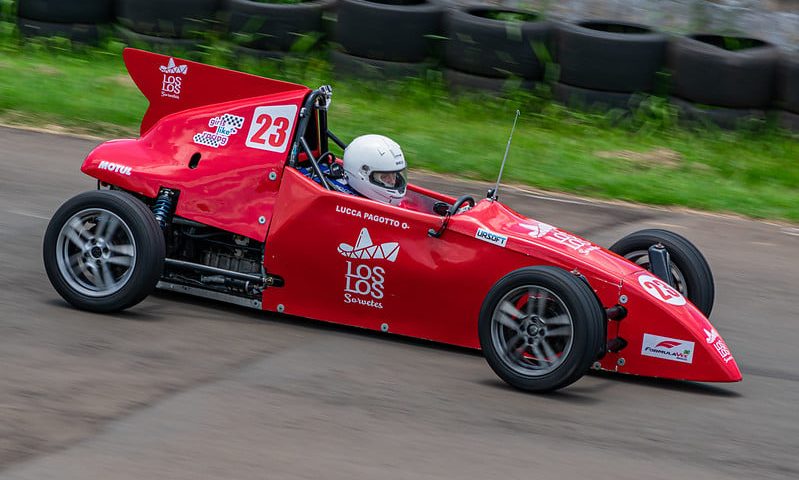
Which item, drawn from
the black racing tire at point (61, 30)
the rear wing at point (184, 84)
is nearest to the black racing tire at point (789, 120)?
the rear wing at point (184, 84)

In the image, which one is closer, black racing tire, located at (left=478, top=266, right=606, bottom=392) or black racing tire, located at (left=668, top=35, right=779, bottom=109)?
black racing tire, located at (left=478, top=266, right=606, bottom=392)

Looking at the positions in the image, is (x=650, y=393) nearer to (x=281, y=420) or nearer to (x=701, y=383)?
(x=701, y=383)

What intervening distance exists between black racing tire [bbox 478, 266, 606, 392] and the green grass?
16.4 ft

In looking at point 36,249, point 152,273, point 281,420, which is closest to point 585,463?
point 281,420

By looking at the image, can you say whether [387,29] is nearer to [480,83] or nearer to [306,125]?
[480,83]

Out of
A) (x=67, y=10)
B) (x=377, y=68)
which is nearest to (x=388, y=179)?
(x=377, y=68)

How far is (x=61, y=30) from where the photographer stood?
13.8m

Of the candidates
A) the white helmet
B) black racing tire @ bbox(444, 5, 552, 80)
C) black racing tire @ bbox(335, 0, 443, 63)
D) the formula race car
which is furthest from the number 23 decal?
black racing tire @ bbox(444, 5, 552, 80)

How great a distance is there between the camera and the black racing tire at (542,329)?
19.1 feet

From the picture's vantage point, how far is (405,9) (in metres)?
12.9

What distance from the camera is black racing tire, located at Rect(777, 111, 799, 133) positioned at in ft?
41.1

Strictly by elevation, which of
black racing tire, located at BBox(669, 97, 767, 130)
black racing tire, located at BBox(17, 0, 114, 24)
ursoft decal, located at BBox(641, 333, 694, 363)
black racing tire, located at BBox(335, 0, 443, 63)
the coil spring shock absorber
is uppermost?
black racing tire, located at BBox(335, 0, 443, 63)

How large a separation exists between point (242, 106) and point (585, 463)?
3238 millimetres

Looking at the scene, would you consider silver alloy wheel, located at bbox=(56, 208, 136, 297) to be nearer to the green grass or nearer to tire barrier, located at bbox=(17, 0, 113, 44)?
the green grass
